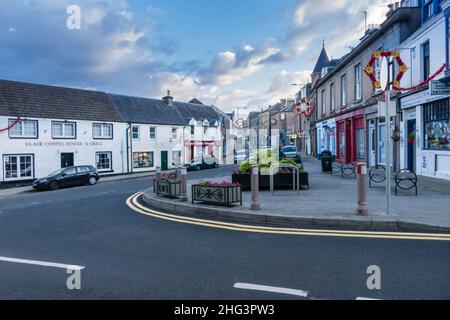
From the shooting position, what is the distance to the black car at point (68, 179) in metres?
22.8

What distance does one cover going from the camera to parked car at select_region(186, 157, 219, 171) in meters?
37.6

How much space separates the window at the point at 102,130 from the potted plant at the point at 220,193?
999 inches

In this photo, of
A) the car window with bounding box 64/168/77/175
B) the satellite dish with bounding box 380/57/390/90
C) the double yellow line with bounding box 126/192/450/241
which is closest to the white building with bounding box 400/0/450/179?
the satellite dish with bounding box 380/57/390/90

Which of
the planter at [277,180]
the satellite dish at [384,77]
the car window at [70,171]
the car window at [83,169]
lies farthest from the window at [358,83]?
the car window at [70,171]

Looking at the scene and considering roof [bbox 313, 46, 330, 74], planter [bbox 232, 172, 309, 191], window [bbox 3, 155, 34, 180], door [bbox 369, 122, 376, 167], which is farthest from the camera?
roof [bbox 313, 46, 330, 74]

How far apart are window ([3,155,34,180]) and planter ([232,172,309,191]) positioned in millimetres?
20697

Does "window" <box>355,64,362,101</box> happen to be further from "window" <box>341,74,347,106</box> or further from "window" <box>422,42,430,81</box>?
"window" <box>422,42,430,81</box>

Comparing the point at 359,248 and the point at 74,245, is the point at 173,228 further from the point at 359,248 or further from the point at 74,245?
the point at 359,248

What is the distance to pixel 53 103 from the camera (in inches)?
1185

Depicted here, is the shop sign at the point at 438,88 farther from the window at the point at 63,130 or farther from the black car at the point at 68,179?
the window at the point at 63,130

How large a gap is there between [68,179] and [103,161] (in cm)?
953

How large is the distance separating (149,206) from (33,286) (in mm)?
6736
